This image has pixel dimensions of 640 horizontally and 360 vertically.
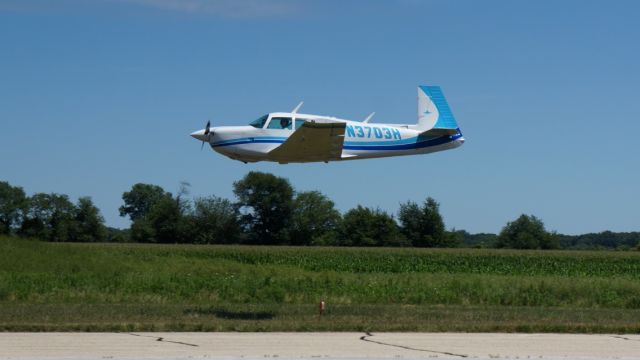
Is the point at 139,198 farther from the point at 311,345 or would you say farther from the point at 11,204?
the point at 311,345

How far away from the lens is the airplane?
26094 mm

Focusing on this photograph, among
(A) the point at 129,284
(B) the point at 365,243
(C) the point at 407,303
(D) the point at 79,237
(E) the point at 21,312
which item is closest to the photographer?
(E) the point at 21,312

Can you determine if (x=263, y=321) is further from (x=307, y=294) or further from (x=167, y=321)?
(x=307, y=294)

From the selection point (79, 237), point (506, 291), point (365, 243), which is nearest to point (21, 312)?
point (506, 291)

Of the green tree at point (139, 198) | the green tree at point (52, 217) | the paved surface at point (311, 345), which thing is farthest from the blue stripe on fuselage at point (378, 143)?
the green tree at point (139, 198)

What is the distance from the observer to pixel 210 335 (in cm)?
1681

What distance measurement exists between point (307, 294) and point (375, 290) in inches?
89.8

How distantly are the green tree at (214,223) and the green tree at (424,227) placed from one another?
1446cm

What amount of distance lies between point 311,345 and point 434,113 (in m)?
15.4

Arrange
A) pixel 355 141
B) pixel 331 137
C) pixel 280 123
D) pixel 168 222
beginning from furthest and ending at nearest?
pixel 168 222, pixel 355 141, pixel 280 123, pixel 331 137

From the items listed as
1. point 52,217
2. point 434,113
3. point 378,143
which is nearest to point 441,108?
point 434,113

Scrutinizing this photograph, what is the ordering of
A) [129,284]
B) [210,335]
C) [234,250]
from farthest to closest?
[234,250] < [129,284] < [210,335]

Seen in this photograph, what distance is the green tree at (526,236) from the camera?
8194cm

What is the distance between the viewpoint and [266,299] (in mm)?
27312
